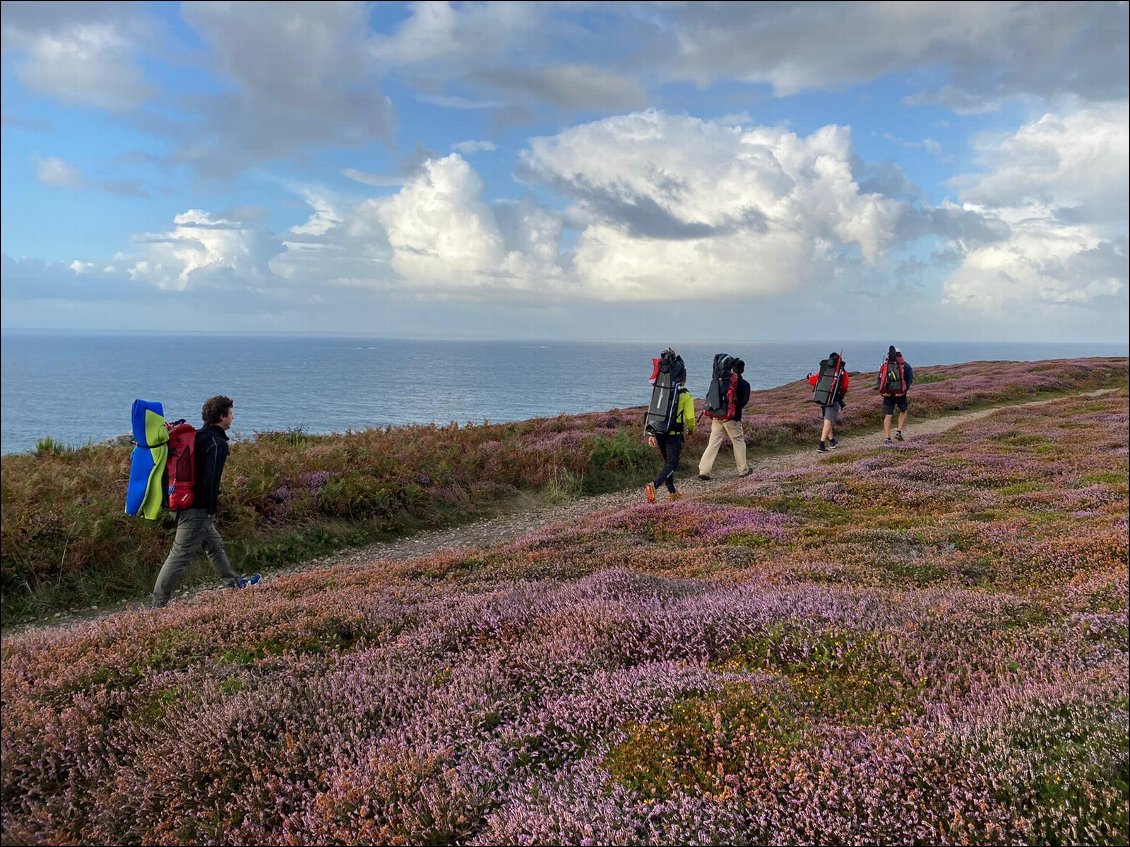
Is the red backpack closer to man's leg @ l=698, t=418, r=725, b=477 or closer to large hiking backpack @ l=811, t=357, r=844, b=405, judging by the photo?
man's leg @ l=698, t=418, r=725, b=477

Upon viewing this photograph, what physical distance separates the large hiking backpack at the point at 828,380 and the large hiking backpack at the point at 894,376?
1.41 meters

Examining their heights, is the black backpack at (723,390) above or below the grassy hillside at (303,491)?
above

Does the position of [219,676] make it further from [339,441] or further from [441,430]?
[441,430]

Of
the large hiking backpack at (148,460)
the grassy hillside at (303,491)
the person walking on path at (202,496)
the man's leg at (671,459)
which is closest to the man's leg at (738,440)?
the man's leg at (671,459)

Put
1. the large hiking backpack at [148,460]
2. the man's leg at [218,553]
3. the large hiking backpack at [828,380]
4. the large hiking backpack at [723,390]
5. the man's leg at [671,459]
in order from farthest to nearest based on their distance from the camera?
the large hiking backpack at [828,380], the large hiking backpack at [723,390], the man's leg at [671,459], the man's leg at [218,553], the large hiking backpack at [148,460]

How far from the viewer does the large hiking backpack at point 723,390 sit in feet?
54.5

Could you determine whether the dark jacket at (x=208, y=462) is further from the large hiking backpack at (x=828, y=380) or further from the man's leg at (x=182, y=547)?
the large hiking backpack at (x=828, y=380)

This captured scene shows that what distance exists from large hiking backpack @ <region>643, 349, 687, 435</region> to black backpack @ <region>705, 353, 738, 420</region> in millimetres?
2260

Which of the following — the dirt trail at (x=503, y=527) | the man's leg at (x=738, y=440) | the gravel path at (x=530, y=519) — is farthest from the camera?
the man's leg at (x=738, y=440)

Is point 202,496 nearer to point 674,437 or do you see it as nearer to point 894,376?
point 674,437

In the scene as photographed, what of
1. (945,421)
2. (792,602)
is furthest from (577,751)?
(945,421)

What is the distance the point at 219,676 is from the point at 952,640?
5684 millimetres

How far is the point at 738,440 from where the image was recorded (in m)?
17.7

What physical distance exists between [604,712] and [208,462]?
7.43 meters
